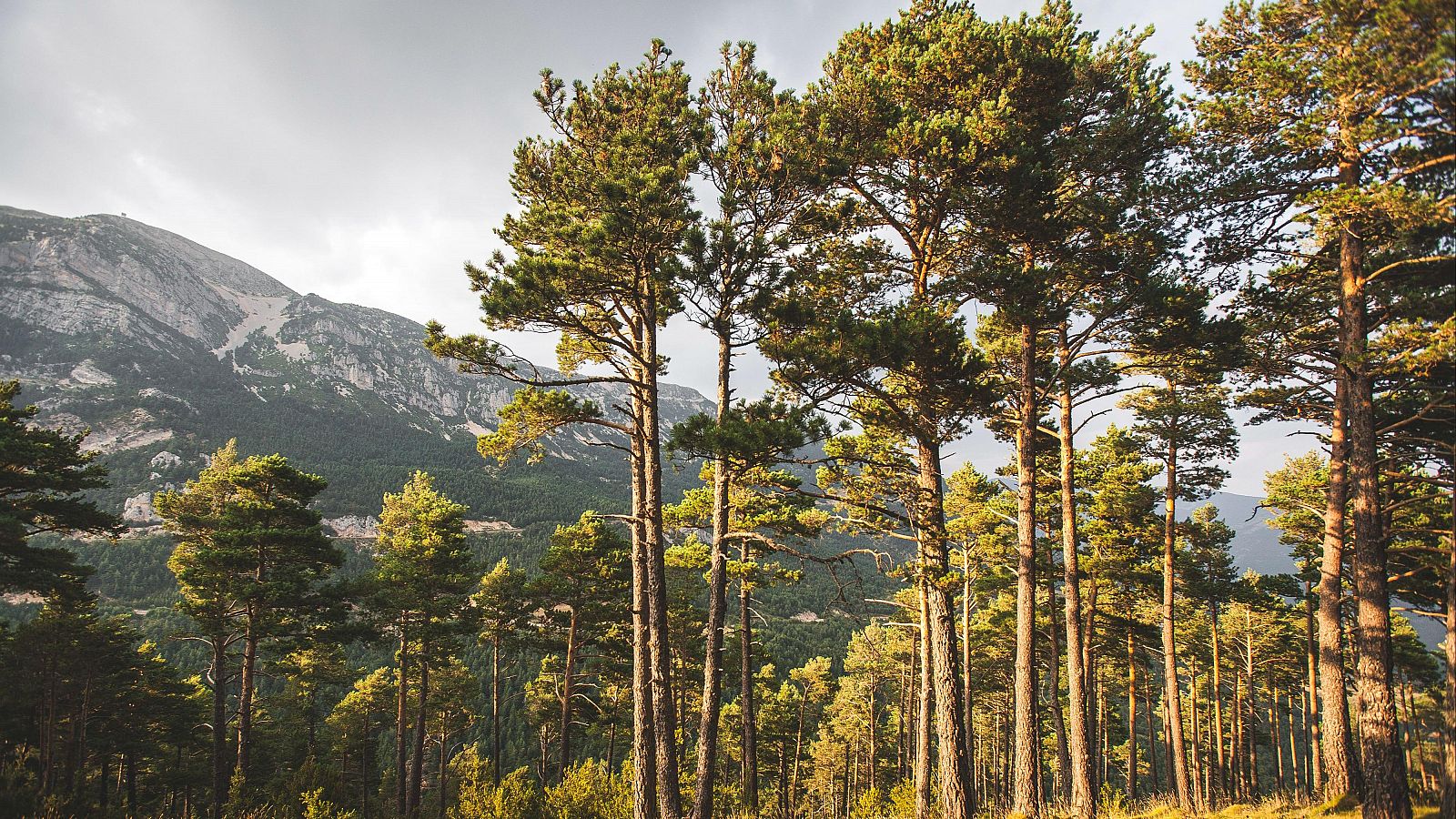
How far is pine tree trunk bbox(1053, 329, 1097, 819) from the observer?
8758mm

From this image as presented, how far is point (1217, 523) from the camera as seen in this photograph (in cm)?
1836

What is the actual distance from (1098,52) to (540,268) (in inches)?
356

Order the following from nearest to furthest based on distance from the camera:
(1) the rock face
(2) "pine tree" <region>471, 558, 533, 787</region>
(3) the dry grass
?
(3) the dry grass, (2) "pine tree" <region>471, 558, 533, 787</region>, (1) the rock face

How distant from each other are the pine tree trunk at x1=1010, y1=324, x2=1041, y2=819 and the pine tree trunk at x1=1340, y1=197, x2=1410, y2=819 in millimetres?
3617

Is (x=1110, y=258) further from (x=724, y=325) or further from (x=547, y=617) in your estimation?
(x=547, y=617)

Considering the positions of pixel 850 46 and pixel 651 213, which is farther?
pixel 850 46

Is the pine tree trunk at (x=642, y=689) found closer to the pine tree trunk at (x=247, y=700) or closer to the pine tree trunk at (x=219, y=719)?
the pine tree trunk at (x=247, y=700)

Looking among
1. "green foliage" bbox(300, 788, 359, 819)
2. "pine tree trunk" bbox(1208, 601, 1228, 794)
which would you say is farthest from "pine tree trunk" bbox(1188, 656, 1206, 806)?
"green foliage" bbox(300, 788, 359, 819)

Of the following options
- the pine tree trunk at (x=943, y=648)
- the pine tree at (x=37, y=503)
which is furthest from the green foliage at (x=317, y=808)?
the pine tree trunk at (x=943, y=648)

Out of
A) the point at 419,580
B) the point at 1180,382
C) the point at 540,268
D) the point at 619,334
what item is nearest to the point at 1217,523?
the point at 1180,382

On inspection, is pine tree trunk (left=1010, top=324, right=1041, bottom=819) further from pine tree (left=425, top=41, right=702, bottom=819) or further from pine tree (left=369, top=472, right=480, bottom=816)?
pine tree (left=369, top=472, right=480, bottom=816)

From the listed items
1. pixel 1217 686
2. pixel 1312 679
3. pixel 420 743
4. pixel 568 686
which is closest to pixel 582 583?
pixel 568 686

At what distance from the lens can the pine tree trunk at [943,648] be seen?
7434mm

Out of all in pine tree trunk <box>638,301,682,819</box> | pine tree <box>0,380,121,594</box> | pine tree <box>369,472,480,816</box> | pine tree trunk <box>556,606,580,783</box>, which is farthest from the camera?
pine tree <box>369,472,480,816</box>
